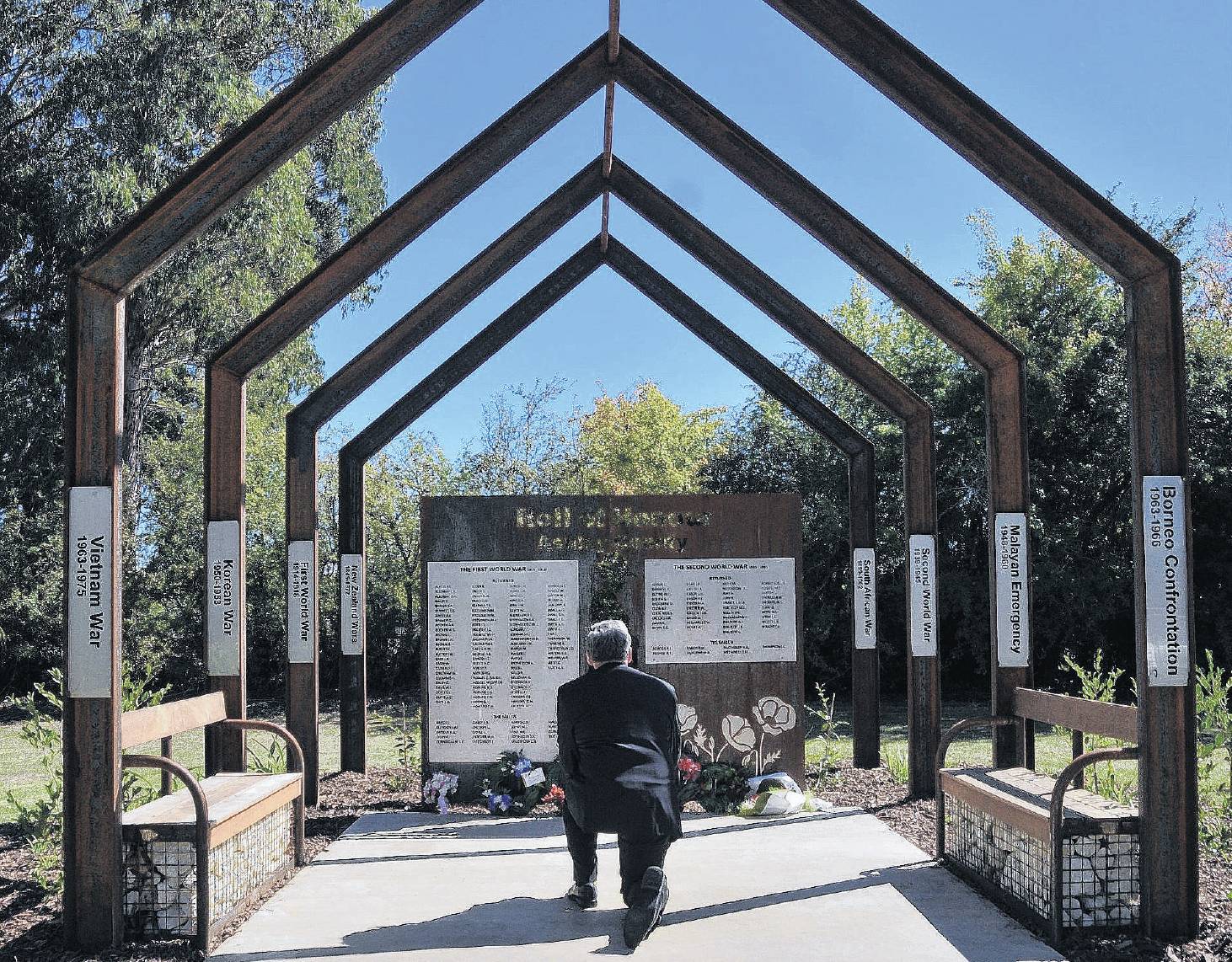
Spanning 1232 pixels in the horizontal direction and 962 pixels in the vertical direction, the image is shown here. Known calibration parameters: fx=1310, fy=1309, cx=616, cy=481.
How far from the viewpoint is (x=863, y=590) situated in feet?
39.1

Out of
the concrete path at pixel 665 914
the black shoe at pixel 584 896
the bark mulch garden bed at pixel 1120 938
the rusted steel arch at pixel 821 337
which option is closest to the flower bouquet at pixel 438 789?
the concrete path at pixel 665 914

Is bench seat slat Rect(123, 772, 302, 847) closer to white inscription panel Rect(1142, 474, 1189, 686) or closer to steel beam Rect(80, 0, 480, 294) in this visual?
steel beam Rect(80, 0, 480, 294)

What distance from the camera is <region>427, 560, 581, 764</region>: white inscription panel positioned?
10156 mm

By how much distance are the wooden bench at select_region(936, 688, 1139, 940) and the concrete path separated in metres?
0.18

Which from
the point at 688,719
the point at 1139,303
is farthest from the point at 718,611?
the point at 1139,303

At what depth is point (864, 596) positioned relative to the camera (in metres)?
11.9

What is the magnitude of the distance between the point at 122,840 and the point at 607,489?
22630mm

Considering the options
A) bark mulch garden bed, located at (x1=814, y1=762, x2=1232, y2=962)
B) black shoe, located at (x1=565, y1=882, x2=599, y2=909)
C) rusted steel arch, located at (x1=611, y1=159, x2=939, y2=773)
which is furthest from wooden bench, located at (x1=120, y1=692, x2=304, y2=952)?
rusted steel arch, located at (x1=611, y1=159, x2=939, y2=773)

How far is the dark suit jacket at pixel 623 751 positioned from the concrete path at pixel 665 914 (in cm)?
56

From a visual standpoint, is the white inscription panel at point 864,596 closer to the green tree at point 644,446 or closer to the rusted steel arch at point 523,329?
the rusted steel arch at point 523,329

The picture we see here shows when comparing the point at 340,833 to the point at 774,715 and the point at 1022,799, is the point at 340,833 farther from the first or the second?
the point at 1022,799

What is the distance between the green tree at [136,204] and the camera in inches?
693

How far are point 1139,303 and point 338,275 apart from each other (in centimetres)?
522

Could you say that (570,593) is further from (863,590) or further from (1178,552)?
(1178,552)
